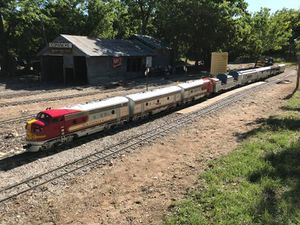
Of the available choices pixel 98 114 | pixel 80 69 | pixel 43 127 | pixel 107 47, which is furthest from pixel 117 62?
pixel 43 127

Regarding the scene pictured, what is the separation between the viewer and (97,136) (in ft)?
61.7

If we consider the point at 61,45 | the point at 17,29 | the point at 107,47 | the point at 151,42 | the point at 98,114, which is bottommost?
the point at 98,114

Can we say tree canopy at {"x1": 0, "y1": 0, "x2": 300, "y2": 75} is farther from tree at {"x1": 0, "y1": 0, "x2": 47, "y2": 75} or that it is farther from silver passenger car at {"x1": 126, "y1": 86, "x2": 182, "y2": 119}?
silver passenger car at {"x1": 126, "y1": 86, "x2": 182, "y2": 119}

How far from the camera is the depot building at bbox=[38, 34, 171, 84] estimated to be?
39500mm

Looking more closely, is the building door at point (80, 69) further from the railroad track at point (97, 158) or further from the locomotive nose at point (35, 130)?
the locomotive nose at point (35, 130)

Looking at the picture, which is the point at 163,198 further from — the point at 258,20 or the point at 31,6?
the point at 258,20

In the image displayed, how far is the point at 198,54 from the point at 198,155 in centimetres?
4257

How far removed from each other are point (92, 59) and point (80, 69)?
456 cm

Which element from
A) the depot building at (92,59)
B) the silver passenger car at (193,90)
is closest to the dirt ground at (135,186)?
the silver passenger car at (193,90)

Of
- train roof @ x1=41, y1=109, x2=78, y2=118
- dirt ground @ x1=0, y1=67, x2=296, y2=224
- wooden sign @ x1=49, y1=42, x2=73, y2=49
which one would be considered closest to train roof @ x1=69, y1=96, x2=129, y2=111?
train roof @ x1=41, y1=109, x2=78, y2=118

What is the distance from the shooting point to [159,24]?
5700 centimetres

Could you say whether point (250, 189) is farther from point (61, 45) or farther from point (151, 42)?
point (151, 42)

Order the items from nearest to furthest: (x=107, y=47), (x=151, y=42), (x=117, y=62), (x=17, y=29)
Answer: (x=117, y=62) < (x=107, y=47) < (x=17, y=29) < (x=151, y=42)

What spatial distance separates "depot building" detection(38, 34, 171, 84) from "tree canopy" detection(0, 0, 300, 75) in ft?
19.3
